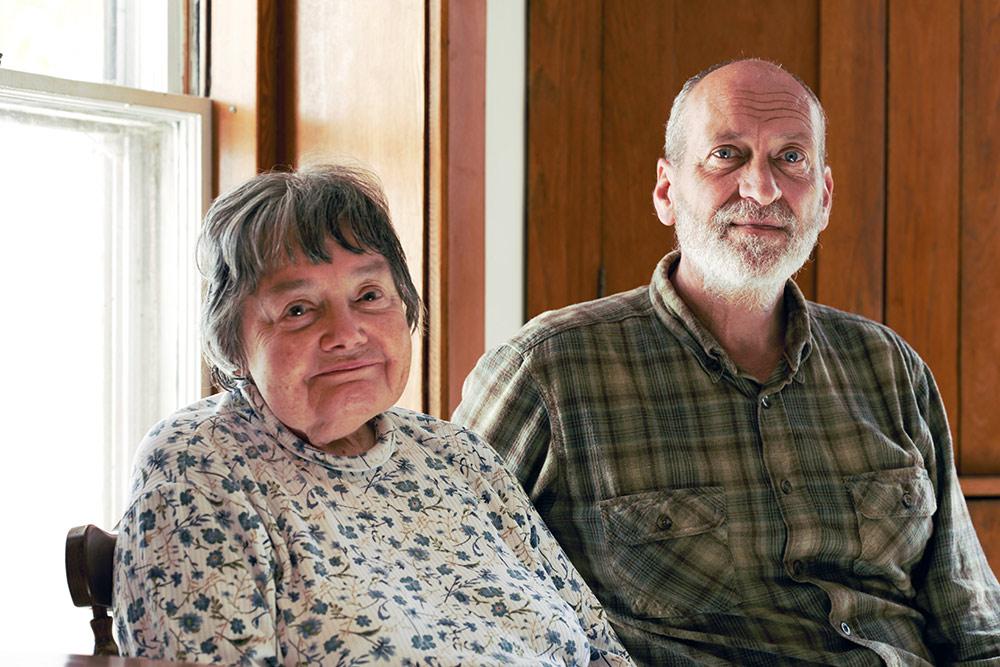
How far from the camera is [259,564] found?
125 cm

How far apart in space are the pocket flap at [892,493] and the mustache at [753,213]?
0.46m

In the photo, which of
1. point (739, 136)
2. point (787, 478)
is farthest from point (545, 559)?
point (739, 136)

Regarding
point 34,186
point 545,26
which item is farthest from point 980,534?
point 34,186

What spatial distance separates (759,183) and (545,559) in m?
0.76

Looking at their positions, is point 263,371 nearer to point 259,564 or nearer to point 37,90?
point 259,564

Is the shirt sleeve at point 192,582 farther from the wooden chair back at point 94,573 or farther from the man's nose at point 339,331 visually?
the man's nose at point 339,331

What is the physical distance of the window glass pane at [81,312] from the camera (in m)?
2.15

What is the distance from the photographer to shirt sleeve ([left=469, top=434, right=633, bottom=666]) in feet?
5.25

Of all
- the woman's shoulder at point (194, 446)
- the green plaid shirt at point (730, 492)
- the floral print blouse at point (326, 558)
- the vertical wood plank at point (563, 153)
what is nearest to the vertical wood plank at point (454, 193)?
the vertical wood plank at point (563, 153)

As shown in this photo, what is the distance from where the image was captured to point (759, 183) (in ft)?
6.32

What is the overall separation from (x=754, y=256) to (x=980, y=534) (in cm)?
131

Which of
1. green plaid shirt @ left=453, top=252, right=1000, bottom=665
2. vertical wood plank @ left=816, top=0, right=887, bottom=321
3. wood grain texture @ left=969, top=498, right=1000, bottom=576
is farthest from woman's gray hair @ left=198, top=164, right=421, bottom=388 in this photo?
wood grain texture @ left=969, top=498, right=1000, bottom=576

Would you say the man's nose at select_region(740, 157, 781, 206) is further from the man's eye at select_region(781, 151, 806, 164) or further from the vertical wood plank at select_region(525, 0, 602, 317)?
the vertical wood plank at select_region(525, 0, 602, 317)

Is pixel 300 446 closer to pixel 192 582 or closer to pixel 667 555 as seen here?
pixel 192 582
